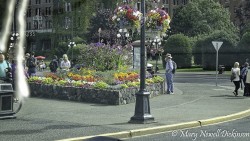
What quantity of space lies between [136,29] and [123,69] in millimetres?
8915

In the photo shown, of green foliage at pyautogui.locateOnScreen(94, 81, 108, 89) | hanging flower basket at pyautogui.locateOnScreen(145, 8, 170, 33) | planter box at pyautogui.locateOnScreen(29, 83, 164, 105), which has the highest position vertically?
hanging flower basket at pyautogui.locateOnScreen(145, 8, 170, 33)

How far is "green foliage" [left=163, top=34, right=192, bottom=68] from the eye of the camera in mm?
56250

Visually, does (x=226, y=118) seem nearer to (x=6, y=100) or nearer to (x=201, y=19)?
(x=6, y=100)

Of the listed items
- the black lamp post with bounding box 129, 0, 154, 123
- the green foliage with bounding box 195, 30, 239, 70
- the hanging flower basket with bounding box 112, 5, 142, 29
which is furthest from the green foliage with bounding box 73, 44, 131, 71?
the green foliage with bounding box 195, 30, 239, 70

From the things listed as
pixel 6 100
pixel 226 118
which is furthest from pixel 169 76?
pixel 6 100

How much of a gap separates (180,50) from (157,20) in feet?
145

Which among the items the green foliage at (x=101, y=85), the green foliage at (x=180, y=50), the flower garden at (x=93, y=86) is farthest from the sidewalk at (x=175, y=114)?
the green foliage at (x=180, y=50)

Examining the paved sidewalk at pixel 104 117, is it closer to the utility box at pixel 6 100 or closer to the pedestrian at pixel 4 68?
the utility box at pixel 6 100

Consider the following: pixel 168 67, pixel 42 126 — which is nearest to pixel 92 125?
pixel 42 126

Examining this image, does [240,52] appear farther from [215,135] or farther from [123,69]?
[215,135]

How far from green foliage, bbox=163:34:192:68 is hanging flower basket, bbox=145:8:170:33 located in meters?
43.8

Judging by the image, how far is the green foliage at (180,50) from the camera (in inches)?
2215

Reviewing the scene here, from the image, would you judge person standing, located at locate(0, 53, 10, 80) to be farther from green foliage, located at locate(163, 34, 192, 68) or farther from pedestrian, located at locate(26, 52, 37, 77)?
green foliage, located at locate(163, 34, 192, 68)

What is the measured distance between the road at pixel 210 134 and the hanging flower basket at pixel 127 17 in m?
3.20
